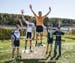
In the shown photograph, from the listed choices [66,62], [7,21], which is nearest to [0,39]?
[7,21]

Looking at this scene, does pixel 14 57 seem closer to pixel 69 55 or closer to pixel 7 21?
pixel 69 55

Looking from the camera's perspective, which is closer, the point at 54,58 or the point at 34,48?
the point at 54,58

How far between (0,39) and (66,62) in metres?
14.0

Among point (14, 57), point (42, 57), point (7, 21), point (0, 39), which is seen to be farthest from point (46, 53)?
point (7, 21)

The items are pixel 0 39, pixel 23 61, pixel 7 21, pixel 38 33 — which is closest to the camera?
pixel 23 61

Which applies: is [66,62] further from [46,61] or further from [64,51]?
[64,51]

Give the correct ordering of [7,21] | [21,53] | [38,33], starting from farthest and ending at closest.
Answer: [7,21]
[38,33]
[21,53]

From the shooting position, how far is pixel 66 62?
1933 cm

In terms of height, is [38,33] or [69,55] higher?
[38,33]

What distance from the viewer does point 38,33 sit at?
22.7 m

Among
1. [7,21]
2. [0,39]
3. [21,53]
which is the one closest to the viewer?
[21,53]

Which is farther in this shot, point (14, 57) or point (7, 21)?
point (7, 21)

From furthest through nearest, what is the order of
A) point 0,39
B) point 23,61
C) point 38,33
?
point 0,39 < point 38,33 < point 23,61

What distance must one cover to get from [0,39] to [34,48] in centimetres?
1063
